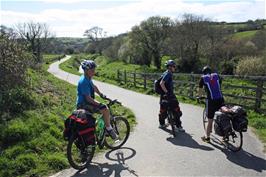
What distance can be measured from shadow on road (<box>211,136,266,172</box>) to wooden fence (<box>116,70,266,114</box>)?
444 centimetres

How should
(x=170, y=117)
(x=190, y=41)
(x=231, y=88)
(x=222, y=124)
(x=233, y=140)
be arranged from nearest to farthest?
(x=222, y=124) < (x=233, y=140) < (x=170, y=117) < (x=231, y=88) < (x=190, y=41)

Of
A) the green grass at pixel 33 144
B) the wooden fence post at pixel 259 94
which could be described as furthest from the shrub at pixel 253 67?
the green grass at pixel 33 144

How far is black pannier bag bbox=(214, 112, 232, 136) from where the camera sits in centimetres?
677

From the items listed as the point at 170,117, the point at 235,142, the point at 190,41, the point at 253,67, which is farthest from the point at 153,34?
the point at 235,142

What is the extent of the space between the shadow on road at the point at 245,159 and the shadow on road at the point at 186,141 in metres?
0.35

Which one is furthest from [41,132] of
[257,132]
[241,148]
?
[257,132]

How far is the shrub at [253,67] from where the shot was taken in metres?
29.3

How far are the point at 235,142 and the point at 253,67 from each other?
24.7 metres

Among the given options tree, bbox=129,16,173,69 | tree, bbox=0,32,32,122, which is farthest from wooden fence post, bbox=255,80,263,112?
tree, bbox=129,16,173,69

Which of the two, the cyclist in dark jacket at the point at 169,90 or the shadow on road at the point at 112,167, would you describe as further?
the cyclist in dark jacket at the point at 169,90

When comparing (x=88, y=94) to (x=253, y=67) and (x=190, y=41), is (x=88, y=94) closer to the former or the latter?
(x=253, y=67)

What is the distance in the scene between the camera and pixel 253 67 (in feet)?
97.2

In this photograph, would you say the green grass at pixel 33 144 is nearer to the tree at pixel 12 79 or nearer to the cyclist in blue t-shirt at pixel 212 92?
the tree at pixel 12 79

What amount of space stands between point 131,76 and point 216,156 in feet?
56.7
